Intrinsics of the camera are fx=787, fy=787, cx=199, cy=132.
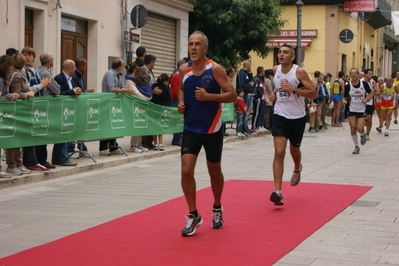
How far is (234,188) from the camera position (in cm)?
1146

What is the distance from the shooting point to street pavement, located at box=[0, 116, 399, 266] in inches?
291

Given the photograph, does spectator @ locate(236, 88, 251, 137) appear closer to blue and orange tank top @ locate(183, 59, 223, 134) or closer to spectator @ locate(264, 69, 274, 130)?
spectator @ locate(264, 69, 274, 130)

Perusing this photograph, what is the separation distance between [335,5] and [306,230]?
115 ft

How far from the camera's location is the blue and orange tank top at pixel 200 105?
312 inches

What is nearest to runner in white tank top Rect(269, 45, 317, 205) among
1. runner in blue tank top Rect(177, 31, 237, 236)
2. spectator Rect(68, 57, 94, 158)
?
runner in blue tank top Rect(177, 31, 237, 236)

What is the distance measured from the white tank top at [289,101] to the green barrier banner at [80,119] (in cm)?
402

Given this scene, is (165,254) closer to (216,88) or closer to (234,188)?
(216,88)

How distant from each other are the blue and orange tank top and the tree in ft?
62.1

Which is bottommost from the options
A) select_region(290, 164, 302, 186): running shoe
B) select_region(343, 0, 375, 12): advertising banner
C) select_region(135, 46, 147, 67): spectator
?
select_region(290, 164, 302, 186): running shoe

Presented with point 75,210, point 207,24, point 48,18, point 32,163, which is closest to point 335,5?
point 207,24

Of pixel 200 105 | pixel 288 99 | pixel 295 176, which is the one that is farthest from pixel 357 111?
pixel 200 105

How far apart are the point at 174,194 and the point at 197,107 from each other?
3.16 m

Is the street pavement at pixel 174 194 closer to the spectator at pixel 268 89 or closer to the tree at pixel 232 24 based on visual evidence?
the spectator at pixel 268 89

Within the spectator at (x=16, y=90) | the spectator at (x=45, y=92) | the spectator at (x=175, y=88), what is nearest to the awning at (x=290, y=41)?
the spectator at (x=175, y=88)
